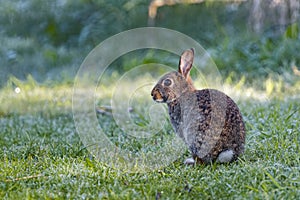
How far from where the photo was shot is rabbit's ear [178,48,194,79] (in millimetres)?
3443

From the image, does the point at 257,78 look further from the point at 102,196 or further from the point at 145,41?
the point at 102,196

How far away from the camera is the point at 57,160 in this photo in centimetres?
353

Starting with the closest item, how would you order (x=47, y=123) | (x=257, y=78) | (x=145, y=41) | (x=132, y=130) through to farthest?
(x=132, y=130) → (x=47, y=123) → (x=257, y=78) → (x=145, y=41)

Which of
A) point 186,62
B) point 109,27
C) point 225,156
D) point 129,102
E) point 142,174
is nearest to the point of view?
point 142,174

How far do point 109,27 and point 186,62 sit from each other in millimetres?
5360

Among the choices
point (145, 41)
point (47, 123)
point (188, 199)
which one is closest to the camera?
point (188, 199)

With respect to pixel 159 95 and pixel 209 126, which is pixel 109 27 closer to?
pixel 159 95

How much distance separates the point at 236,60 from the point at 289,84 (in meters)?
1.18

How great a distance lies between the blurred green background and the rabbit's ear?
387cm

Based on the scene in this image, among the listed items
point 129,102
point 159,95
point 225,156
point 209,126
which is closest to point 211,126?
point 209,126

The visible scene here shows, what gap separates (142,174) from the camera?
3154 millimetres

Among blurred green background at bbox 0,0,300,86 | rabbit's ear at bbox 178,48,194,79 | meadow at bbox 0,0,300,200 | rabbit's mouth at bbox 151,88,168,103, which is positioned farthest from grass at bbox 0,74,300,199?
blurred green background at bbox 0,0,300,86


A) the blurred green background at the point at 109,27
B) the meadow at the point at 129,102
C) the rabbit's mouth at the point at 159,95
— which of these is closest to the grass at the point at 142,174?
the meadow at the point at 129,102

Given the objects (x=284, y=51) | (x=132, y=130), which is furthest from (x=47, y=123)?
(x=284, y=51)
